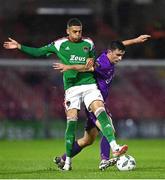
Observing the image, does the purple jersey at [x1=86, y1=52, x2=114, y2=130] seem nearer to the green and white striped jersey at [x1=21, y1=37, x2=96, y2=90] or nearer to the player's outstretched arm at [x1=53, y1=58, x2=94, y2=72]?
the green and white striped jersey at [x1=21, y1=37, x2=96, y2=90]

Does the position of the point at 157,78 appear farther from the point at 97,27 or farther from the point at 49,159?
the point at 49,159

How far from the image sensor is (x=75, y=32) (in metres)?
11.6

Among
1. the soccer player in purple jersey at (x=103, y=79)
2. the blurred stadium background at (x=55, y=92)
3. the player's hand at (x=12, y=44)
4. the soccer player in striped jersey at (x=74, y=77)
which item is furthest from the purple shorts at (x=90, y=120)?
the blurred stadium background at (x=55, y=92)

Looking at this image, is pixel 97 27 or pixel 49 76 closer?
pixel 49 76

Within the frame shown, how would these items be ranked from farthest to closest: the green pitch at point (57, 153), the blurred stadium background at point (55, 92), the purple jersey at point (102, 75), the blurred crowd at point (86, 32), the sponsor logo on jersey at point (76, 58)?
the blurred crowd at point (86, 32), the blurred stadium background at point (55, 92), the purple jersey at point (102, 75), the sponsor logo on jersey at point (76, 58), the green pitch at point (57, 153)

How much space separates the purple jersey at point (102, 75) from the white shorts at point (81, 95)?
0.77 feet

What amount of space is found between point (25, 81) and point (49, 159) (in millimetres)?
7073

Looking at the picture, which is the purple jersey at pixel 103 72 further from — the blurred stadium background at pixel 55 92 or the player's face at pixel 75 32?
the blurred stadium background at pixel 55 92

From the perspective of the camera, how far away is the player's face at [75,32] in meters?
11.5

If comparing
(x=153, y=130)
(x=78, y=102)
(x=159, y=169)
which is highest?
(x=78, y=102)

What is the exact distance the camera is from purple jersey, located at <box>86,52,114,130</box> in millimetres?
11836

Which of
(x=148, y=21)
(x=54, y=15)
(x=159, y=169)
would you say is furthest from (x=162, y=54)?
(x=159, y=169)

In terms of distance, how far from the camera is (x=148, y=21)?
25.2 m

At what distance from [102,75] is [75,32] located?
759mm
